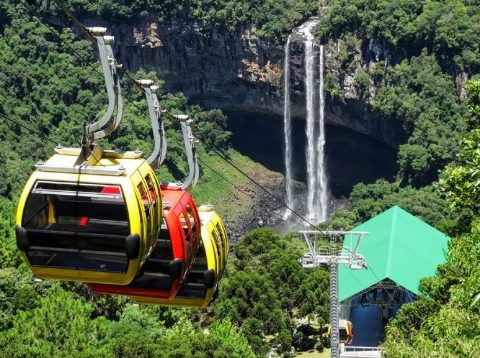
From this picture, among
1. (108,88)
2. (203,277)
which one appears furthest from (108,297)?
(108,88)

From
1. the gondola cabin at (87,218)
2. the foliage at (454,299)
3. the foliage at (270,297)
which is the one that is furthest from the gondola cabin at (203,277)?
the foliage at (270,297)

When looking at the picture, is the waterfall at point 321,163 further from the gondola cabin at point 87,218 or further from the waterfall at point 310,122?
the gondola cabin at point 87,218

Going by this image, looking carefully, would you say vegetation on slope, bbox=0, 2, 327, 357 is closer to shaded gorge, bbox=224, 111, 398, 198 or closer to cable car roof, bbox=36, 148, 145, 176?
shaded gorge, bbox=224, 111, 398, 198

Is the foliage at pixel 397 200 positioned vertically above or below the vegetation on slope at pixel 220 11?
below

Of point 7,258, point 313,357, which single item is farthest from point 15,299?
point 313,357

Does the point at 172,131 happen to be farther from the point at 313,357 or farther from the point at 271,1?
the point at 313,357

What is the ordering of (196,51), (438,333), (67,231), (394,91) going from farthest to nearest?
(196,51)
(394,91)
(438,333)
(67,231)
